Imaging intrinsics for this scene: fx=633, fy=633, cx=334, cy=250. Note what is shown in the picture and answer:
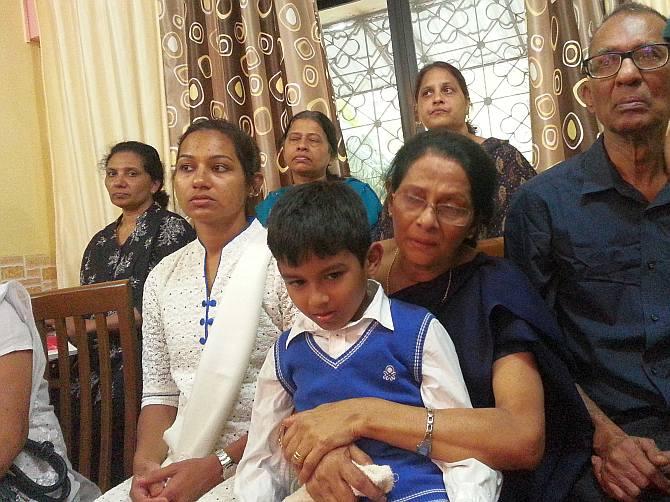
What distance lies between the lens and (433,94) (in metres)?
2.41

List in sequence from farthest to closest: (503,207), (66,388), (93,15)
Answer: (93,15), (503,207), (66,388)

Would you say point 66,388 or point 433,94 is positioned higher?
point 433,94

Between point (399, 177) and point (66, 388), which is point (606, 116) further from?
point (66, 388)

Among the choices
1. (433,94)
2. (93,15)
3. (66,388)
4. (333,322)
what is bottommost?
(66,388)

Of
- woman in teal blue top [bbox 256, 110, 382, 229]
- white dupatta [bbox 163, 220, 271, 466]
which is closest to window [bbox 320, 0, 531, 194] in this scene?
woman in teal blue top [bbox 256, 110, 382, 229]

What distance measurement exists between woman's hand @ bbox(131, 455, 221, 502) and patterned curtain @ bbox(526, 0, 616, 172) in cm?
160

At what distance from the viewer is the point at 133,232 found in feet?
8.34

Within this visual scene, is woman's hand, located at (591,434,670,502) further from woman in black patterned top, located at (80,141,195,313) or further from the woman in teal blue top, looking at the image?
woman in black patterned top, located at (80,141,195,313)

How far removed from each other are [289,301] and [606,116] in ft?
2.62

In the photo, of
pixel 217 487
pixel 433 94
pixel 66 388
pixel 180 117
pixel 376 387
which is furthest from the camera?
pixel 180 117

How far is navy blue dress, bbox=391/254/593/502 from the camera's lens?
1163 mm

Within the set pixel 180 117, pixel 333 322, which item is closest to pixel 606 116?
pixel 333 322

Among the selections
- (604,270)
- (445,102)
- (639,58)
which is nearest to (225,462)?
(604,270)

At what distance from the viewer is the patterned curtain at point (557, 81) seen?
220cm
